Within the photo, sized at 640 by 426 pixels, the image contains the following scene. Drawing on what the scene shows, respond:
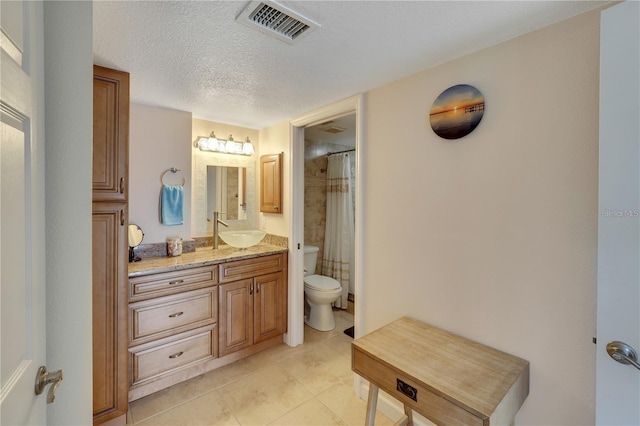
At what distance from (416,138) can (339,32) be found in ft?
2.43

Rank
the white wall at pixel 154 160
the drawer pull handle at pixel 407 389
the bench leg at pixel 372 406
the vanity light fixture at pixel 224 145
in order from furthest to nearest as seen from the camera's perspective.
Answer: the vanity light fixture at pixel 224 145
the white wall at pixel 154 160
the bench leg at pixel 372 406
the drawer pull handle at pixel 407 389

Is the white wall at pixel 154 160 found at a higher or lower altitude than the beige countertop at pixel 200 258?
higher

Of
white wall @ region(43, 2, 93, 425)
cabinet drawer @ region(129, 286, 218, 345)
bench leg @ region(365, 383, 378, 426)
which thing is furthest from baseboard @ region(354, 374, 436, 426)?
white wall @ region(43, 2, 93, 425)

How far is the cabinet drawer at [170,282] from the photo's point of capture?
185 cm

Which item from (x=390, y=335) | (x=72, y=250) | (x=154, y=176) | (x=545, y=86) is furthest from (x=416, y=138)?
(x=154, y=176)

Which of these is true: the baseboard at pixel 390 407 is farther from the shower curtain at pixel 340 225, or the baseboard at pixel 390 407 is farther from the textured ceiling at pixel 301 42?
the textured ceiling at pixel 301 42

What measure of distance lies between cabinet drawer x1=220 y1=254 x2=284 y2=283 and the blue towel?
2.06 ft

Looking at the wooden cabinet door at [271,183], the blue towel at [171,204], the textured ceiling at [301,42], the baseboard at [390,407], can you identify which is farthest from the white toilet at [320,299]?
the textured ceiling at [301,42]

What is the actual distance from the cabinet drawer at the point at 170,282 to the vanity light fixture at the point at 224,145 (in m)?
1.19

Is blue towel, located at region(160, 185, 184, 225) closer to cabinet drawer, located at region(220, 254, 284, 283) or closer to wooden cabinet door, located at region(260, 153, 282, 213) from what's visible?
cabinet drawer, located at region(220, 254, 284, 283)

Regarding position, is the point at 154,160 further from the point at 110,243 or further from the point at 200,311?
the point at 200,311

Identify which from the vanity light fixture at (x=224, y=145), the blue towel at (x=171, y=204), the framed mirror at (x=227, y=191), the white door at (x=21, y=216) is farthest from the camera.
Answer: the framed mirror at (x=227, y=191)

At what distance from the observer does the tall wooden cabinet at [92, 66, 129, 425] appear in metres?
1.56

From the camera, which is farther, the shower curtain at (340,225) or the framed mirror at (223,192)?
the shower curtain at (340,225)
